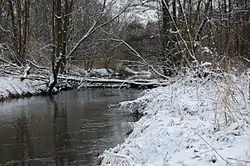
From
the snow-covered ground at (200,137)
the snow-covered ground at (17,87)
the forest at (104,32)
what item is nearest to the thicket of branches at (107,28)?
the forest at (104,32)

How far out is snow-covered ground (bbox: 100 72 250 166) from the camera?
16.9 ft

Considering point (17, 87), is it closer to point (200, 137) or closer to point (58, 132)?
point (58, 132)

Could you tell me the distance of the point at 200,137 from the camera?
590 cm

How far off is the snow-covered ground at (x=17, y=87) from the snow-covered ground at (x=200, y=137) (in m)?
13.6

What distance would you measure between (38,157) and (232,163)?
5025mm

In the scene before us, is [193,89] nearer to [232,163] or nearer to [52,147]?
[52,147]

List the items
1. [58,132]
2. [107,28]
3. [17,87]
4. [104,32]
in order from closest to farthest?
[58,132] → [104,32] → [17,87] → [107,28]

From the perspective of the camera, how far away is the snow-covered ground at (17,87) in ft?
69.0

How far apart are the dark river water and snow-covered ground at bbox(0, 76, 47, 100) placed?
286 centimetres

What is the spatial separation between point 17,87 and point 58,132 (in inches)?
443

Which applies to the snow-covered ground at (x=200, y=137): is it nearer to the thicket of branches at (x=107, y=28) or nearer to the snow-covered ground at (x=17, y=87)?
the thicket of branches at (x=107, y=28)

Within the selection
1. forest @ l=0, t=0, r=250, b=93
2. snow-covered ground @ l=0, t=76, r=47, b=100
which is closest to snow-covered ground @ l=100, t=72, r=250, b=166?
forest @ l=0, t=0, r=250, b=93

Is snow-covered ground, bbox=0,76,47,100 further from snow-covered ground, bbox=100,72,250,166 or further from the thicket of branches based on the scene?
snow-covered ground, bbox=100,72,250,166


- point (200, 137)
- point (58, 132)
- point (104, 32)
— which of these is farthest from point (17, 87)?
point (200, 137)
